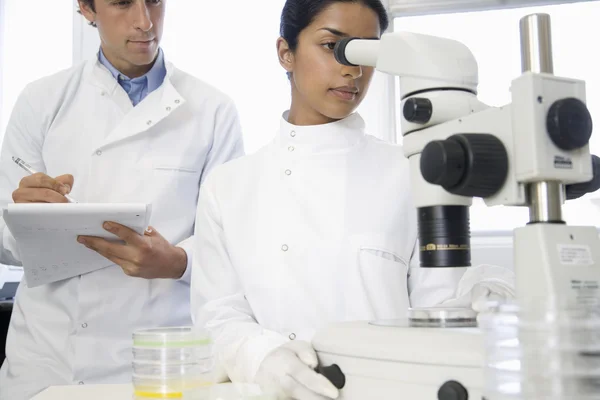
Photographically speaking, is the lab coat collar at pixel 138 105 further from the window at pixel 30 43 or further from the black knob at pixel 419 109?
the black knob at pixel 419 109

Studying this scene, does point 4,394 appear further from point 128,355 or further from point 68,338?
point 128,355

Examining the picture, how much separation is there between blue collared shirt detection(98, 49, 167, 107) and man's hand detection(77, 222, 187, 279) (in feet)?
1.55

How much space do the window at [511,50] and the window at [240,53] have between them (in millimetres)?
653

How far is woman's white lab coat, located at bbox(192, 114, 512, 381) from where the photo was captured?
1281 mm

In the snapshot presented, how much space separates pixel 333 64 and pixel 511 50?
1317 millimetres

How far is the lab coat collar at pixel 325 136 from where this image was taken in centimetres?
140

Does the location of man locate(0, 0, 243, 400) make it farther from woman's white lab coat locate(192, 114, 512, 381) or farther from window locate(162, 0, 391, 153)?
window locate(162, 0, 391, 153)

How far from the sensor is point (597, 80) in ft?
7.79

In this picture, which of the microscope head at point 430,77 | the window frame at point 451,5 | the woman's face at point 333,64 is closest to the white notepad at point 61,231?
the woman's face at point 333,64

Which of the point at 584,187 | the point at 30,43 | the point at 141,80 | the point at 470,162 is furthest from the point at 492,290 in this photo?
the point at 30,43

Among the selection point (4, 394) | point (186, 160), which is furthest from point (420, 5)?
point (4, 394)

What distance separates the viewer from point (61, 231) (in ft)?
4.69

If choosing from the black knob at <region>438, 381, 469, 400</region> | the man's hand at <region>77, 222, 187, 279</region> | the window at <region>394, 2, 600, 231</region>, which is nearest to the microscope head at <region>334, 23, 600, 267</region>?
the black knob at <region>438, 381, 469, 400</region>

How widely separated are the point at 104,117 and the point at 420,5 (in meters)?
1.29
